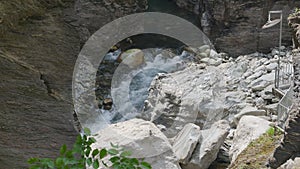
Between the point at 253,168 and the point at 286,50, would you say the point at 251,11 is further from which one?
the point at 253,168

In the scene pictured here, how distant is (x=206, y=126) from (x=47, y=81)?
20.3ft

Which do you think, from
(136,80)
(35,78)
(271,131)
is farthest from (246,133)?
(35,78)

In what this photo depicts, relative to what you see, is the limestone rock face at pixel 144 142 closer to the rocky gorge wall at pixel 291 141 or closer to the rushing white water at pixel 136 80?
the rocky gorge wall at pixel 291 141

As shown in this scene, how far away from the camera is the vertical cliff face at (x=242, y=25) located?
436 inches

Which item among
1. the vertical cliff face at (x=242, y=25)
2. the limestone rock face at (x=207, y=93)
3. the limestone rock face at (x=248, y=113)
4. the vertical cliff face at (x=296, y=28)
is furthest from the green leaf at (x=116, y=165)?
the vertical cliff face at (x=242, y=25)

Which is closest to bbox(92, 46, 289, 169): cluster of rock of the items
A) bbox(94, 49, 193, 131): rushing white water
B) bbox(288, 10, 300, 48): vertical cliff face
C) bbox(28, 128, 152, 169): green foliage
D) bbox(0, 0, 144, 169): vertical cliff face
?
bbox(94, 49, 193, 131): rushing white water

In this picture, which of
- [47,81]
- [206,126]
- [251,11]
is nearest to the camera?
[47,81]

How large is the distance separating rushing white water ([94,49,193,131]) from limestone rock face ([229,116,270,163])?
3254 mm

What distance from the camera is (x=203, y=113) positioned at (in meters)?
8.01

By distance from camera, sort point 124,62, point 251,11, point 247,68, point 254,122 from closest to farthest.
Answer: point 254,122 < point 247,68 < point 124,62 < point 251,11

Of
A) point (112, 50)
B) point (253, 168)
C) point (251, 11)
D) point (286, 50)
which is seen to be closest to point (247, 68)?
point (286, 50)

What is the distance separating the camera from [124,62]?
35.7 feet

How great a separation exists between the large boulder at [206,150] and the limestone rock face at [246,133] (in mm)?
233

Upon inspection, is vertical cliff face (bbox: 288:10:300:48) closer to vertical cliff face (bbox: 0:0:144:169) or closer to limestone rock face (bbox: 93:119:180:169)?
limestone rock face (bbox: 93:119:180:169)
